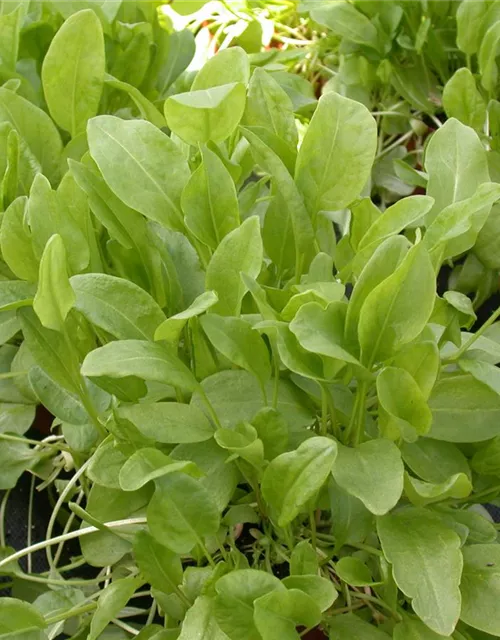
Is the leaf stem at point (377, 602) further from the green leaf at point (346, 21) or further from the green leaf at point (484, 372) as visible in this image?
the green leaf at point (346, 21)

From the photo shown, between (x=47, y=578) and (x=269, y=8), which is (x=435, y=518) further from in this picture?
(x=269, y=8)

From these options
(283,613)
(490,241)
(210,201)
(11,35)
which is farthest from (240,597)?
(11,35)

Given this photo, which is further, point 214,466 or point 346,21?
point 346,21

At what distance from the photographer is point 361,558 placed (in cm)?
52

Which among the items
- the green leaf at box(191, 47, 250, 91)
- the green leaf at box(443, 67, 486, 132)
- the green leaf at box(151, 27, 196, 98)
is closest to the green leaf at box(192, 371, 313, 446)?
the green leaf at box(191, 47, 250, 91)

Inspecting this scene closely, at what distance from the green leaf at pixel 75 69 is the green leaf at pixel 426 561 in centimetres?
40

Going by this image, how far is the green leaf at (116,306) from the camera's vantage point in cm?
47

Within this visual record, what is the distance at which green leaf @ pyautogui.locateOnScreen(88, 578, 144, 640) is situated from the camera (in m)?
0.46

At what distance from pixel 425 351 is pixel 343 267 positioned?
0.15 m

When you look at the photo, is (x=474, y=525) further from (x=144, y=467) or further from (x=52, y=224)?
(x=52, y=224)

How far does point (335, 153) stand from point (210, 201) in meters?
0.09

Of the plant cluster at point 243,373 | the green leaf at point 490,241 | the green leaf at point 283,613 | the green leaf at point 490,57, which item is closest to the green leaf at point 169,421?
the plant cluster at point 243,373

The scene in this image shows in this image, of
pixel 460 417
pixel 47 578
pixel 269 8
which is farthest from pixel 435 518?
pixel 269 8

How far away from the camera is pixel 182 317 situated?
0.43 metres
